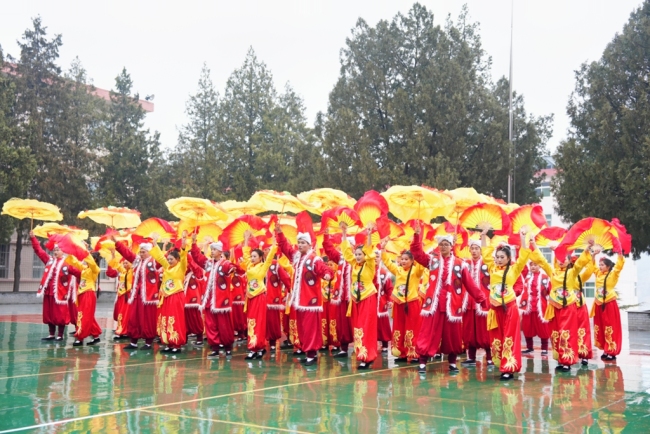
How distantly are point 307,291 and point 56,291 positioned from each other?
15.9 ft

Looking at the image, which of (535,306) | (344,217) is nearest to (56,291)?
(344,217)

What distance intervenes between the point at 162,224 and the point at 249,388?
14.1 feet

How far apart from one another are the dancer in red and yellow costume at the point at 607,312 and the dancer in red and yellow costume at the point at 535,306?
31.8 inches

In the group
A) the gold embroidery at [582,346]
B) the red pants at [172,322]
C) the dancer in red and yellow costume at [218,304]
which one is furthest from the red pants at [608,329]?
the red pants at [172,322]

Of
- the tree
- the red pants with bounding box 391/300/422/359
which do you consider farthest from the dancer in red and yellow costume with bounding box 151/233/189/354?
the tree

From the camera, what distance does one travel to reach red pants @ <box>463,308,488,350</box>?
9.67 m

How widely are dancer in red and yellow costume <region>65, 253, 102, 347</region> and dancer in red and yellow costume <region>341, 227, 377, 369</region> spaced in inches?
179

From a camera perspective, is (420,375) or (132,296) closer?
(420,375)

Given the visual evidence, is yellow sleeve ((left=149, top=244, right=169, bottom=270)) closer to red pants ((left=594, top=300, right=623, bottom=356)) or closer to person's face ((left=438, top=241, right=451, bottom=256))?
person's face ((left=438, top=241, right=451, bottom=256))

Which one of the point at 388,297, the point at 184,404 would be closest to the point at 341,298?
the point at 388,297

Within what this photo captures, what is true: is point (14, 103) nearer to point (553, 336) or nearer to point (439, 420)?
point (553, 336)

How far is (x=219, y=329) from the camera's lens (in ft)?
33.9

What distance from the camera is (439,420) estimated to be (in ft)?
19.7

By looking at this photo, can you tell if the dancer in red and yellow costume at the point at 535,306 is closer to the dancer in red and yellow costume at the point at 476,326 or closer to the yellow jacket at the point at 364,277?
the dancer in red and yellow costume at the point at 476,326
